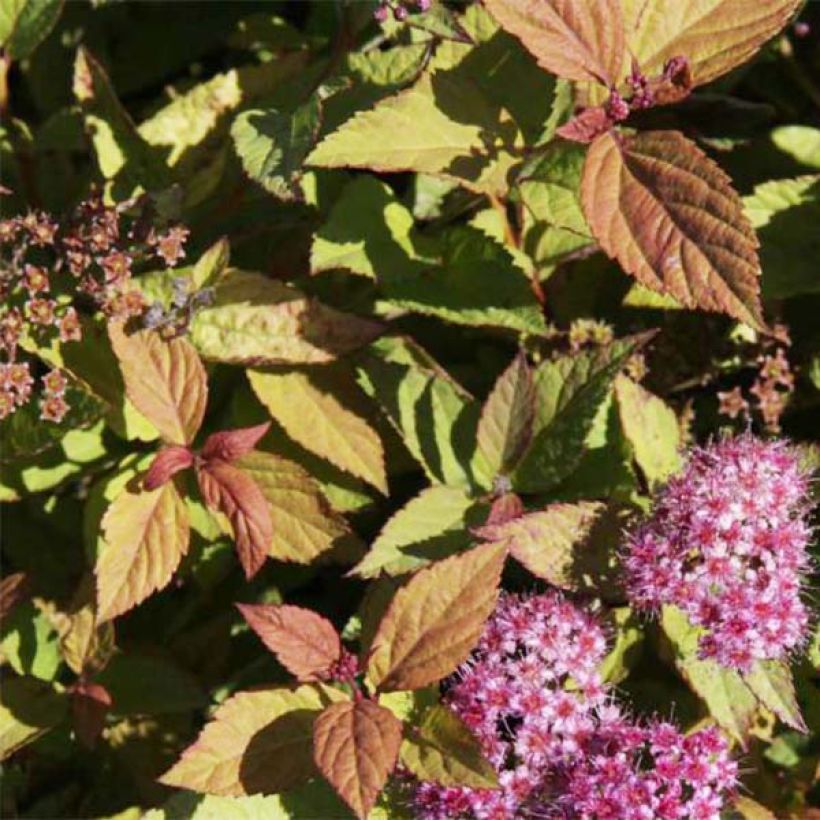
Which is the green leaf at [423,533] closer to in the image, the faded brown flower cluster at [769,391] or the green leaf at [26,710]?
the faded brown flower cluster at [769,391]

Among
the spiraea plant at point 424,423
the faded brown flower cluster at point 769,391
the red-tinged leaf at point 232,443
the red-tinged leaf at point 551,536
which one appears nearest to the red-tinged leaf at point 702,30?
the spiraea plant at point 424,423

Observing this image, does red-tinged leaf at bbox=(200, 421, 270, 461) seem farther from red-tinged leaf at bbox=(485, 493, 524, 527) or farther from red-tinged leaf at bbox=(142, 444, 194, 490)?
red-tinged leaf at bbox=(485, 493, 524, 527)

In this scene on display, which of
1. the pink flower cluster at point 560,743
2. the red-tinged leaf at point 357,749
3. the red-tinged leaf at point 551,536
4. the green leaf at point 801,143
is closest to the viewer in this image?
the red-tinged leaf at point 357,749

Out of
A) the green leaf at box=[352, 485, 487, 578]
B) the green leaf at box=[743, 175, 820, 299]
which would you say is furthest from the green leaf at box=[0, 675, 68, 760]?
the green leaf at box=[743, 175, 820, 299]

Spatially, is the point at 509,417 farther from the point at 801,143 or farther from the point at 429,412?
the point at 801,143

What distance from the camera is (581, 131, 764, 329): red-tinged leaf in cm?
163

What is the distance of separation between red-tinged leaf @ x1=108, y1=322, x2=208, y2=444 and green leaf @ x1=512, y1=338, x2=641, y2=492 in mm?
491

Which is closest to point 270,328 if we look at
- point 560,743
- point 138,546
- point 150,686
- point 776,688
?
point 138,546

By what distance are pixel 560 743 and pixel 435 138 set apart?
85 cm

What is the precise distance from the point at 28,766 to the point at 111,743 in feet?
0.55

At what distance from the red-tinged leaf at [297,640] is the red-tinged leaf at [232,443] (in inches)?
10.1

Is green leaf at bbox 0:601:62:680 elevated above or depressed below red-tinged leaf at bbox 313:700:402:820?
below

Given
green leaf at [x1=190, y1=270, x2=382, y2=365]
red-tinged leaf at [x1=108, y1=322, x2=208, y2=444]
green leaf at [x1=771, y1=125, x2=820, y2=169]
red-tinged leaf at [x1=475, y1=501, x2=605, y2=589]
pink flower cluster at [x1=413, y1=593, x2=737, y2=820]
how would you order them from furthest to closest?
1. green leaf at [x1=771, y1=125, x2=820, y2=169]
2. green leaf at [x1=190, y1=270, x2=382, y2=365]
3. red-tinged leaf at [x1=108, y1=322, x2=208, y2=444]
4. red-tinged leaf at [x1=475, y1=501, x2=605, y2=589]
5. pink flower cluster at [x1=413, y1=593, x2=737, y2=820]

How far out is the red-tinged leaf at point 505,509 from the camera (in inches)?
73.9
